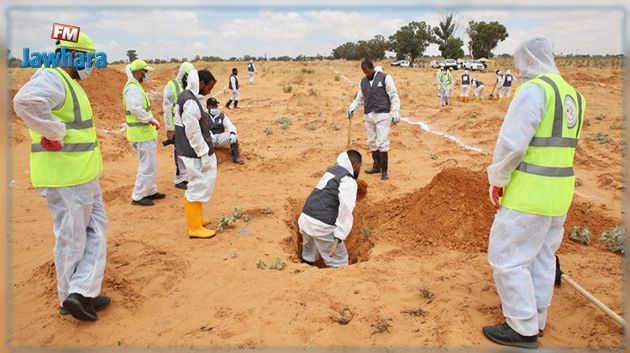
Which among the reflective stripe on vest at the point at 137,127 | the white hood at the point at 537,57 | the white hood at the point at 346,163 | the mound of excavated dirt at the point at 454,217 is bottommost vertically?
the mound of excavated dirt at the point at 454,217

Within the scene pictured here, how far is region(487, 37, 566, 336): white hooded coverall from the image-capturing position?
9.10 feet

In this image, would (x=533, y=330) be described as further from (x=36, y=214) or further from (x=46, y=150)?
(x=36, y=214)

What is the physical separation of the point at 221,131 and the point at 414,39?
48563mm

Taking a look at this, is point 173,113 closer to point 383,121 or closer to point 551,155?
point 383,121

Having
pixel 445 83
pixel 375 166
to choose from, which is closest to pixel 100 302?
pixel 375 166

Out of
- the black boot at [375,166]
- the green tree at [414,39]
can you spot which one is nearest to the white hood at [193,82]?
the black boot at [375,166]

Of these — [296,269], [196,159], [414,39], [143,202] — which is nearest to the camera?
[296,269]

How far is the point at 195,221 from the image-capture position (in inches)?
198

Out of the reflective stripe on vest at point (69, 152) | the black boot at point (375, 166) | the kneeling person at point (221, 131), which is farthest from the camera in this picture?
the kneeling person at point (221, 131)

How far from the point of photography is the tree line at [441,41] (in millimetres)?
44844

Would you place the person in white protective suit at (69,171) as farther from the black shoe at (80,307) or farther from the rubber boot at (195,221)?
the rubber boot at (195,221)

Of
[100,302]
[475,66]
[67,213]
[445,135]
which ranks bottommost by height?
[100,302]

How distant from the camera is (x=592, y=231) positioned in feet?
16.8

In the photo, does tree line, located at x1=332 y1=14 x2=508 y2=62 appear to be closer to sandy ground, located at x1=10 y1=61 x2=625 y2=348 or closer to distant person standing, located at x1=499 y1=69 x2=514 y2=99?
distant person standing, located at x1=499 y1=69 x2=514 y2=99
